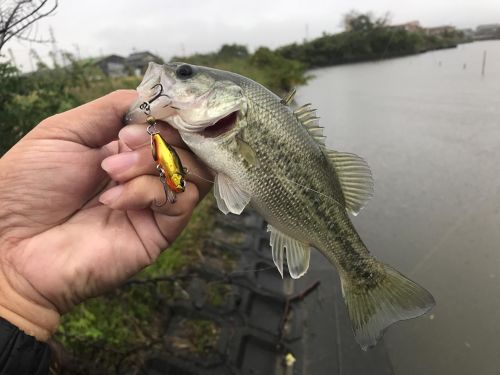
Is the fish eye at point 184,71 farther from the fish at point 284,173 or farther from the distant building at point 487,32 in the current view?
the distant building at point 487,32

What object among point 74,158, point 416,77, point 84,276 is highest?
point 74,158

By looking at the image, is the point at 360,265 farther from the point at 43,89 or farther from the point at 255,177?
the point at 43,89

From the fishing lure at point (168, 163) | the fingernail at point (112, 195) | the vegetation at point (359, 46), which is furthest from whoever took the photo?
the vegetation at point (359, 46)

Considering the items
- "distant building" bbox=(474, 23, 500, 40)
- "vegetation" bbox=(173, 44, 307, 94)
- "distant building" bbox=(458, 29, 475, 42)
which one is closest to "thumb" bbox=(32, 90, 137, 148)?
"vegetation" bbox=(173, 44, 307, 94)

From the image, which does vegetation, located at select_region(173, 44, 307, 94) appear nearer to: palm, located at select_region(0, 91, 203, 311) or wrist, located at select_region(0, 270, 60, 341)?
palm, located at select_region(0, 91, 203, 311)

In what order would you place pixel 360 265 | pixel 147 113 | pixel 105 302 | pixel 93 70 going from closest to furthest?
pixel 147 113 < pixel 360 265 < pixel 105 302 < pixel 93 70

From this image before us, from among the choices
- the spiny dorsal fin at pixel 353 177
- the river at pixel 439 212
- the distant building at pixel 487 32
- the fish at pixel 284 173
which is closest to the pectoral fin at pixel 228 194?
the fish at pixel 284 173

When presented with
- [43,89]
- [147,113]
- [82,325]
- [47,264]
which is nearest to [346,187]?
[147,113]

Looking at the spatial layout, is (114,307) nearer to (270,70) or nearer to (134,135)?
(134,135)

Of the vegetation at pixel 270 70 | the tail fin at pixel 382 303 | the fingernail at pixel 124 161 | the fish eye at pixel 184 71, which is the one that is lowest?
the vegetation at pixel 270 70
